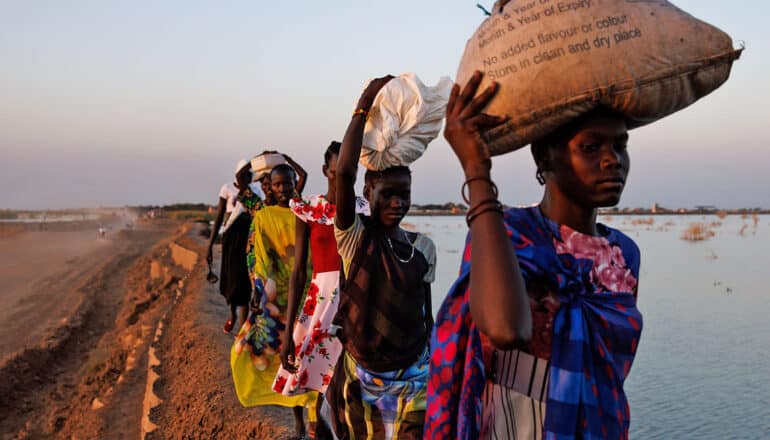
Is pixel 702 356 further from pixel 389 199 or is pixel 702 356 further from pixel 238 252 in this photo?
pixel 389 199

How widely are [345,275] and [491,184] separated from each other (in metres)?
1.99

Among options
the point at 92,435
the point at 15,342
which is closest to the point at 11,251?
the point at 15,342

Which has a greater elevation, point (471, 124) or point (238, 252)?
point (471, 124)

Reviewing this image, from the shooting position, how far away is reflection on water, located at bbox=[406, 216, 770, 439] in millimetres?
7430

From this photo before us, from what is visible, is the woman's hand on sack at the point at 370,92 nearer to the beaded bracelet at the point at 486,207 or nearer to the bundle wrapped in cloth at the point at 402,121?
the bundle wrapped in cloth at the point at 402,121

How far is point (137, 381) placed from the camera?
Answer: 8.62 m

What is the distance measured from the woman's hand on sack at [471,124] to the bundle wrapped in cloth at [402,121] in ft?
4.86

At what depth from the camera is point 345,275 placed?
3588 millimetres

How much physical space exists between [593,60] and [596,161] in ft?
0.80

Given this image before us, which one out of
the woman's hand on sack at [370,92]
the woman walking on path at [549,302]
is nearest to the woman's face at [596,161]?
the woman walking on path at [549,302]

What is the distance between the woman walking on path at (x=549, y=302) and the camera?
68.0 inches

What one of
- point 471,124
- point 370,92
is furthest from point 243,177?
point 471,124

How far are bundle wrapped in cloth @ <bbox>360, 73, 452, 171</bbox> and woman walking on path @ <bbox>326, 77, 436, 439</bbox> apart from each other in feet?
0.25

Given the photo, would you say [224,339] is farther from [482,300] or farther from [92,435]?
[482,300]
